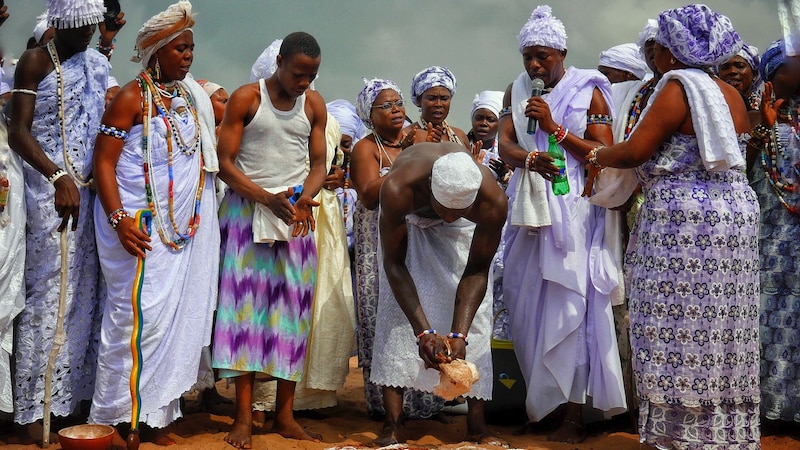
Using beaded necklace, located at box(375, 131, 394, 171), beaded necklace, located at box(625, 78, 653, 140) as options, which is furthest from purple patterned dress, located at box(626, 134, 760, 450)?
beaded necklace, located at box(375, 131, 394, 171)

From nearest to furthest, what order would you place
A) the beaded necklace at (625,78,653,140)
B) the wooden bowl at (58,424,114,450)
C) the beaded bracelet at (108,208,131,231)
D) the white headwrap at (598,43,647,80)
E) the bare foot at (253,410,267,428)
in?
the wooden bowl at (58,424,114,450) < the beaded bracelet at (108,208,131,231) < the beaded necklace at (625,78,653,140) < the bare foot at (253,410,267,428) < the white headwrap at (598,43,647,80)

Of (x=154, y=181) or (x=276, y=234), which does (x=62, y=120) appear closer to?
(x=154, y=181)

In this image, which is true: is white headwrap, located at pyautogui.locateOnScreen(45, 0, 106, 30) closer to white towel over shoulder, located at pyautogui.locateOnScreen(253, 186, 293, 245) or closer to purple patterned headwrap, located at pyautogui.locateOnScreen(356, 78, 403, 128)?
white towel over shoulder, located at pyautogui.locateOnScreen(253, 186, 293, 245)

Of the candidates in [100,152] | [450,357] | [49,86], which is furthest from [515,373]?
[49,86]

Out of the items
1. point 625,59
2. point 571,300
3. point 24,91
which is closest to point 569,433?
point 571,300

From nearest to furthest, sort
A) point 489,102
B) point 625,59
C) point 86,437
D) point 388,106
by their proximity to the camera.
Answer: point 86,437
point 388,106
point 625,59
point 489,102

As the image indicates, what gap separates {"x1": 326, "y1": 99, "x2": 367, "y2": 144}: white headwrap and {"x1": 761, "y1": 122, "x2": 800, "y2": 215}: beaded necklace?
3891 millimetres

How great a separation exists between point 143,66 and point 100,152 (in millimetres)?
621

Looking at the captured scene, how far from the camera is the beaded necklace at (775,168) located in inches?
235

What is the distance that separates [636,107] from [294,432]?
2.99m

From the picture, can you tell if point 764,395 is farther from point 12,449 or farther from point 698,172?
point 12,449

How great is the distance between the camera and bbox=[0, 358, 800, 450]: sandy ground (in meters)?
5.52

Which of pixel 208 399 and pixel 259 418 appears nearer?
pixel 259 418

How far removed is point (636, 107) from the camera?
5703mm
